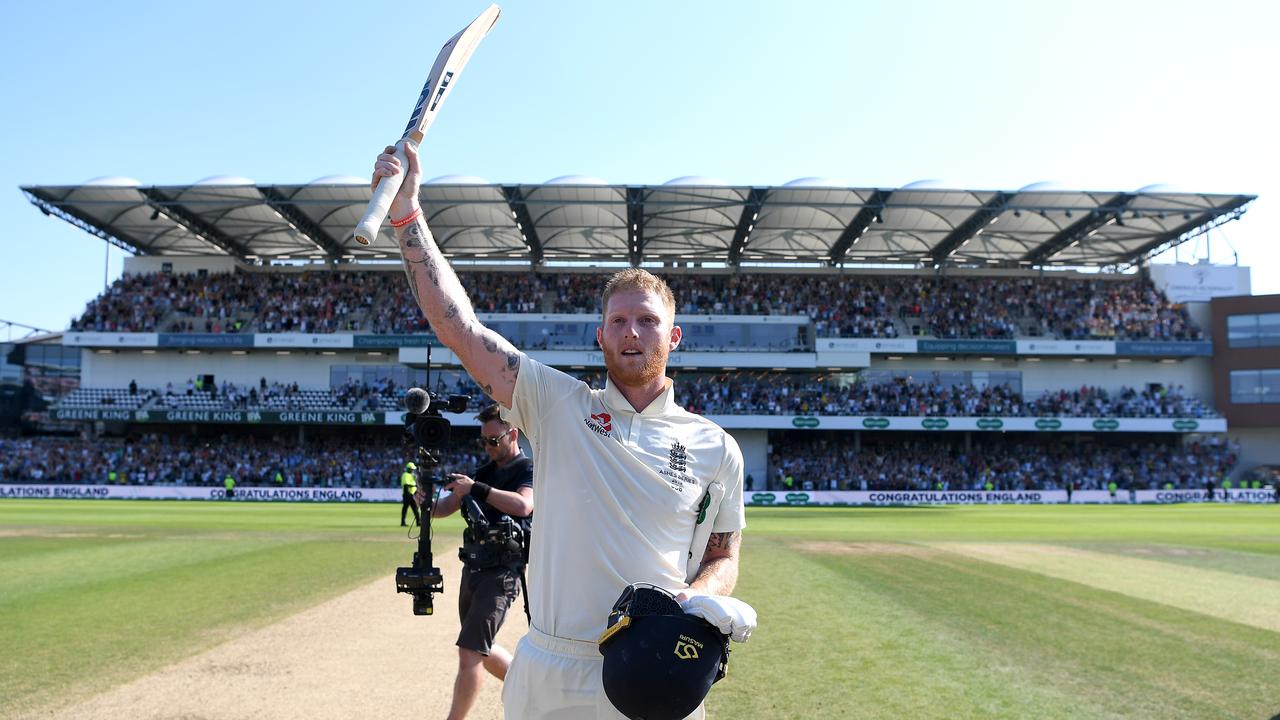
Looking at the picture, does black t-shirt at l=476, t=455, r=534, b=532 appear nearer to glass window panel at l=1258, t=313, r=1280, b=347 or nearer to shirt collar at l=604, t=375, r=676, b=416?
shirt collar at l=604, t=375, r=676, b=416

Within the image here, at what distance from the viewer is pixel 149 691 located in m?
6.96

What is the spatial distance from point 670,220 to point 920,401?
17817mm

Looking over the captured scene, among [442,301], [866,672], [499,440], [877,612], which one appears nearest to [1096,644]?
[877,612]

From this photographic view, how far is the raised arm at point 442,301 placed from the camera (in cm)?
299

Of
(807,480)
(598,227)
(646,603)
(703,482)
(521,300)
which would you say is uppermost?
(598,227)

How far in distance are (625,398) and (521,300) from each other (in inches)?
2040

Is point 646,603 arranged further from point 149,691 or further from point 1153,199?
point 1153,199

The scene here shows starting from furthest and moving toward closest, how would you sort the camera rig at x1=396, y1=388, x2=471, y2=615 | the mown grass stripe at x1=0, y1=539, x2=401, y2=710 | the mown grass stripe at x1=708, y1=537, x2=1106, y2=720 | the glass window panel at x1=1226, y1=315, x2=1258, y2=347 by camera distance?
the glass window panel at x1=1226, y1=315, x2=1258, y2=347, the mown grass stripe at x1=0, y1=539, x2=401, y2=710, the mown grass stripe at x1=708, y1=537, x2=1106, y2=720, the camera rig at x1=396, y1=388, x2=471, y2=615

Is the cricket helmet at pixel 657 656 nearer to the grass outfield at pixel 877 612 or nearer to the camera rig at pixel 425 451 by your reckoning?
the camera rig at pixel 425 451

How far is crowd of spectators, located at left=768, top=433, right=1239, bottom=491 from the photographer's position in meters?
46.0

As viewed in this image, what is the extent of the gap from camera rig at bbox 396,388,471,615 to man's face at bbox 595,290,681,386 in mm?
1844

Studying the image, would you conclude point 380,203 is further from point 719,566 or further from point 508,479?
point 508,479

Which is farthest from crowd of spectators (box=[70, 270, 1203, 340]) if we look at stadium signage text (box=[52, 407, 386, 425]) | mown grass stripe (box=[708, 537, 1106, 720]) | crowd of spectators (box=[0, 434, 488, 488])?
mown grass stripe (box=[708, 537, 1106, 720])

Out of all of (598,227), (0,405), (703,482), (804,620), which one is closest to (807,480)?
(598,227)
